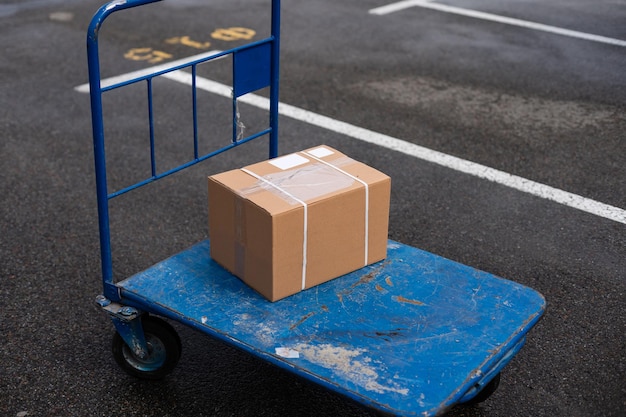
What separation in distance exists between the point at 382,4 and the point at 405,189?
480 cm

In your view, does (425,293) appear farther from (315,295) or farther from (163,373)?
(163,373)

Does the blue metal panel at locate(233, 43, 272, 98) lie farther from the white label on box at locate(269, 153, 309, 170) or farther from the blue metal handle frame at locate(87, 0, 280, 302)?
the white label on box at locate(269, 153, 309, 170)

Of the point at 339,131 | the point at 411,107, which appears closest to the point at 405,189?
the point at 339,131

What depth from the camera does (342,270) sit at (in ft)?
11.1

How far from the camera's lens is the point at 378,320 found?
312 cm

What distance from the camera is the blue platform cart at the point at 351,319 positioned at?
9.21 feet

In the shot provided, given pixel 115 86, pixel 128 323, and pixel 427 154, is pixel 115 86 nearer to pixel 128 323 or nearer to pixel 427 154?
pixel 128 323

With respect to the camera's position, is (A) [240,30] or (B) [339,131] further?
(A) [240,30]

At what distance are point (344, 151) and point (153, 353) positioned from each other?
2.71 metres

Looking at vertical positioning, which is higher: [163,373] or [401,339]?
[401,339]

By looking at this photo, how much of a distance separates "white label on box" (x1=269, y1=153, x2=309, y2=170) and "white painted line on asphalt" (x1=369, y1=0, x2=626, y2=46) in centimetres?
592

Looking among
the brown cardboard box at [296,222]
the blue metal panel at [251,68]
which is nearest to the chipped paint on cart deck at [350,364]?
the brown cardboard box at [296,222]

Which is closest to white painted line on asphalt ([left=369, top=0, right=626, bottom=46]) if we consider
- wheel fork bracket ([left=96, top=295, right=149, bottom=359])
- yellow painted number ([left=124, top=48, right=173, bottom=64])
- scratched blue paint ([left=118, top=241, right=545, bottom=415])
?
yellow painted number ([left=124, top=48, right=173, bottom=64])

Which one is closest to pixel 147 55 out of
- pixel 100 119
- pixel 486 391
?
pixel 100 119
